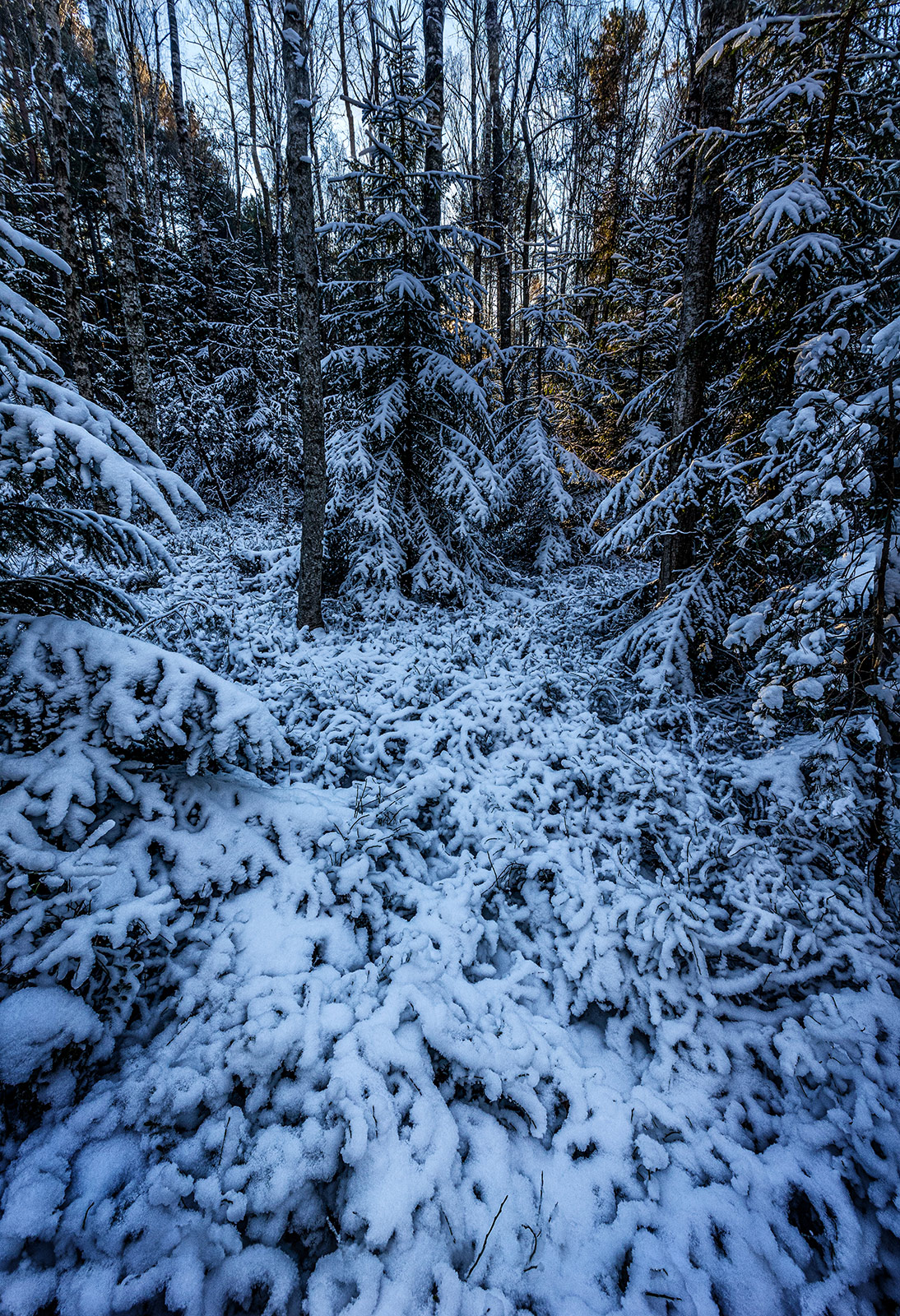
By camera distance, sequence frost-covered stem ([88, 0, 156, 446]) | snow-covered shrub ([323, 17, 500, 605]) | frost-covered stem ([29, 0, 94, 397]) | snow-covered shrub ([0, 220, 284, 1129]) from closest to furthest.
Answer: snow-covered shrub ([0, 220, 284, 1129])
snow-covered shrub ([323, 17, 500, 605])
frost-covered stem ([88, 0, 156, 446])
frost-covered stem ([29, 0, 94, 397])

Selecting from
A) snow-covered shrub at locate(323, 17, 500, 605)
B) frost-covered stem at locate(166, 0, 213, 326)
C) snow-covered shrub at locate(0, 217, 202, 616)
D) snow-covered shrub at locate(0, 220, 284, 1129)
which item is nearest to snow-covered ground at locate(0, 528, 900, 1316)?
snow-covered shrub at locate(0, 220, 284, 1129)

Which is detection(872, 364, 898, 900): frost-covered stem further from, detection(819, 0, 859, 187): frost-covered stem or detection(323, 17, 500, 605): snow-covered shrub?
detection(323, 17, 500, 605): snow-covered shrub

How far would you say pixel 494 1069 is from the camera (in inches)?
103

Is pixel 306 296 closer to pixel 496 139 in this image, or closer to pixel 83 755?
pixel 83 755

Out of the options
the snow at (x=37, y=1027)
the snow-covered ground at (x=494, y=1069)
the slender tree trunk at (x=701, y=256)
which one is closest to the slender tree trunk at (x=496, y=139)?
the slender tree trunk at (x=701, y=256)

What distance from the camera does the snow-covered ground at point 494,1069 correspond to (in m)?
2.03

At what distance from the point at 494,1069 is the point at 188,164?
794 inches

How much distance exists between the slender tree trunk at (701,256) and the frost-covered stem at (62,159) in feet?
31.5

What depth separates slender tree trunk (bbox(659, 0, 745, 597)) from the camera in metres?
4.89

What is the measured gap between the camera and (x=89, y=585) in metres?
3.31

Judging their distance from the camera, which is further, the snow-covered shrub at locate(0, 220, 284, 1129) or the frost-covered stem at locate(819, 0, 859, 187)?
the frost-covered stem at locate(819, 0, 859, 187)

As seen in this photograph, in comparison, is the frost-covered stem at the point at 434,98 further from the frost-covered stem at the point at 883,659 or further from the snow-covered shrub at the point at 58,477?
the frost-covered stem at the point at 883,659

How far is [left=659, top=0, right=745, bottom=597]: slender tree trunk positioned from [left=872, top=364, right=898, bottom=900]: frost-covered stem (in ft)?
8.20

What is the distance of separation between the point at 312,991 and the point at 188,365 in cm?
1571
